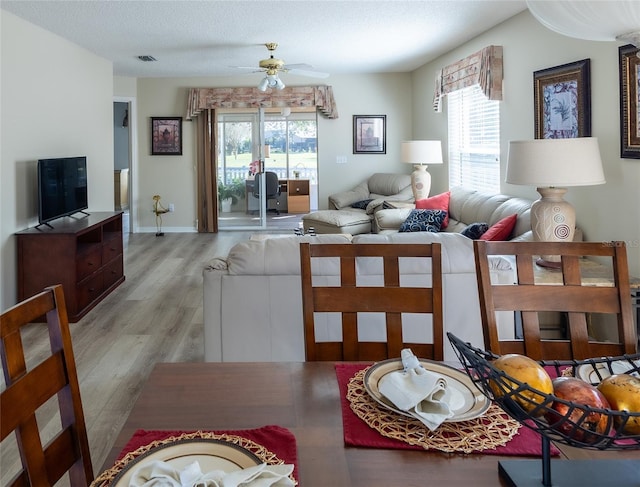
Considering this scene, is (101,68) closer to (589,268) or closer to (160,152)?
(160,152)

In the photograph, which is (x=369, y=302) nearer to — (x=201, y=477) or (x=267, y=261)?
(x=201, y=477)

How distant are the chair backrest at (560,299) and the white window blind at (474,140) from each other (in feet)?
13.9

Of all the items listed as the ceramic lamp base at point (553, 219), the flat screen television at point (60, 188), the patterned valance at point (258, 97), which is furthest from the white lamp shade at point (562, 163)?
the patterned valance at point (258, 97)

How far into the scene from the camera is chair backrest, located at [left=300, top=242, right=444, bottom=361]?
1.64 meters

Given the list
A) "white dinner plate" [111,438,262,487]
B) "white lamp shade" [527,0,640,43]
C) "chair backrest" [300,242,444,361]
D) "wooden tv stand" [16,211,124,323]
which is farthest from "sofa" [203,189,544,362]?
"wooden tv stand" [16,211,124,323]

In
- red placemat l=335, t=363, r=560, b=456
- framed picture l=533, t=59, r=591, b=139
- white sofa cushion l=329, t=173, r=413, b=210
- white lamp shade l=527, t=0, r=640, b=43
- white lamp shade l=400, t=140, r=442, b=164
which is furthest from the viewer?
white sofa cushion l=329, t=173, r=413, b=210

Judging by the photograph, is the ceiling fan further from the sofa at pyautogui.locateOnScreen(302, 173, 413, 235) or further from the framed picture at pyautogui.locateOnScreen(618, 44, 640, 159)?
the framed picture at pyautogui.locateOnScreen(618, 44, 640, 159)

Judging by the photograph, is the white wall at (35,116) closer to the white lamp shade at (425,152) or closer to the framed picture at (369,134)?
the white lamp shade at (425,152)

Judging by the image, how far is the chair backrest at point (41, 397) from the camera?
3.12 feet

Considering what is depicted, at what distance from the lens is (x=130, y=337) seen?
4.00 metres

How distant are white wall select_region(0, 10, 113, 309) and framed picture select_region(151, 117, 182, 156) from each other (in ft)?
7.71

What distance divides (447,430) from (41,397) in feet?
2.60

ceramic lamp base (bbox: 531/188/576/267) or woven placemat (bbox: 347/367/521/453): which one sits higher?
ceramic lamp base (bbox: 531/188/576/267)

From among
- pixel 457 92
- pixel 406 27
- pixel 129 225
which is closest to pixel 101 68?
pixel 129 225
